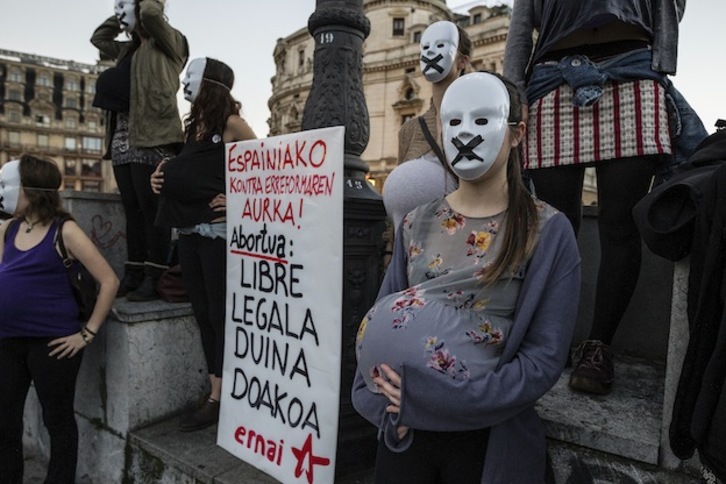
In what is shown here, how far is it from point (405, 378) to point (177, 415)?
247cm

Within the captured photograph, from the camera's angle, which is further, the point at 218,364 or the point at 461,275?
the point at 218,364

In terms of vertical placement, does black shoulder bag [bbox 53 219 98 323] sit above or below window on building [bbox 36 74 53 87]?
below

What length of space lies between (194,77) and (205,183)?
2.03 ft

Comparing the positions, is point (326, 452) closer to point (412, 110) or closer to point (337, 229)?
point (337, 229)

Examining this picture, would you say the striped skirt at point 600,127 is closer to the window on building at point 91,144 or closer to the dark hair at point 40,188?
the dark hair at point 40,188

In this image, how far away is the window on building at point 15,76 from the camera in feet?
230

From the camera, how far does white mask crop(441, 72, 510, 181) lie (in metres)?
1.44

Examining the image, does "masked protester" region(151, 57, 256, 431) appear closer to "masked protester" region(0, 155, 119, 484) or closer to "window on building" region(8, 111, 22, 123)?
"masked protester" region(0, 155, 119, 484)

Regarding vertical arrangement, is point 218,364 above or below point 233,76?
below

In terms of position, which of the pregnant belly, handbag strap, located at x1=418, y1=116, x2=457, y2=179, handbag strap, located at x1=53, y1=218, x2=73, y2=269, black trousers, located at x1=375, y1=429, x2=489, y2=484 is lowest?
black trousers, located at x1=375, y1=429, x2=489, y2=484

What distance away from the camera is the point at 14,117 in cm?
6900

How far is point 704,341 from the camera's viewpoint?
4.06 ft

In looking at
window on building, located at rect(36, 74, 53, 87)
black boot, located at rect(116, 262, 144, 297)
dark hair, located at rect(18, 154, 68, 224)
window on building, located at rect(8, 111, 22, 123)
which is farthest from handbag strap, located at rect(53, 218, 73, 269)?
window on building, located at rect(36, 74, 53, 87)

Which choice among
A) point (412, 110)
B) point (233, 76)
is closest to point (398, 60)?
point (412, 110)
